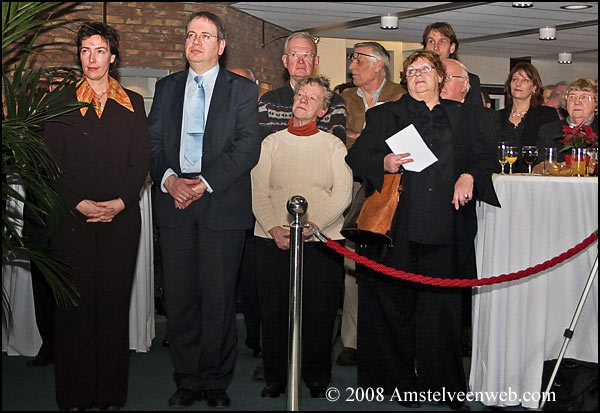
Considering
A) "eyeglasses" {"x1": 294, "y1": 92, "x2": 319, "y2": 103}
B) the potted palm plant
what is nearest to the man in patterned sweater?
"eyeglasses" {"x1": 294, "y1": 92, "x2": 319, "y2": 103}

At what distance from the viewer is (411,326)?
4.54 metres

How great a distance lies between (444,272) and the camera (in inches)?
173

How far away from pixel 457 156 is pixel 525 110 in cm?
197

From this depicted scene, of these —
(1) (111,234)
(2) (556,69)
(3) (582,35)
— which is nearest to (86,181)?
(1) (111,234)

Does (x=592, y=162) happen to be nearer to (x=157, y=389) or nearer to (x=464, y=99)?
(x=464, y=99)

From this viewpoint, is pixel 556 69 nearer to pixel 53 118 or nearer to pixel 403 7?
pixel 403 7

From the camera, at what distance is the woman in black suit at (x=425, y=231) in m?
4.35

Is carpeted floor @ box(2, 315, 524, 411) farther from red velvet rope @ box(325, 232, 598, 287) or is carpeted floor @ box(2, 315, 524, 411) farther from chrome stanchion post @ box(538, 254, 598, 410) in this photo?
red velvet rope @ box(325, 232, 598, 287)

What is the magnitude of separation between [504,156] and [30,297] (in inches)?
122

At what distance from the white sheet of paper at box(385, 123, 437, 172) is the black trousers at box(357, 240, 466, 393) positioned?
0.41m

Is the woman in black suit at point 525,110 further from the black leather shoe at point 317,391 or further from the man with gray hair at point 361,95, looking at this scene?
the black leather shoe at point 317,391

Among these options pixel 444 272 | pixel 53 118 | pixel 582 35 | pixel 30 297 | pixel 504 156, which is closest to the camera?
pixel 53 118

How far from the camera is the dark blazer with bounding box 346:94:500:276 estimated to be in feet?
14.3

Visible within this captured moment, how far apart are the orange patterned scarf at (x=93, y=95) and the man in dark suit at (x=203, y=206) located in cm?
22
